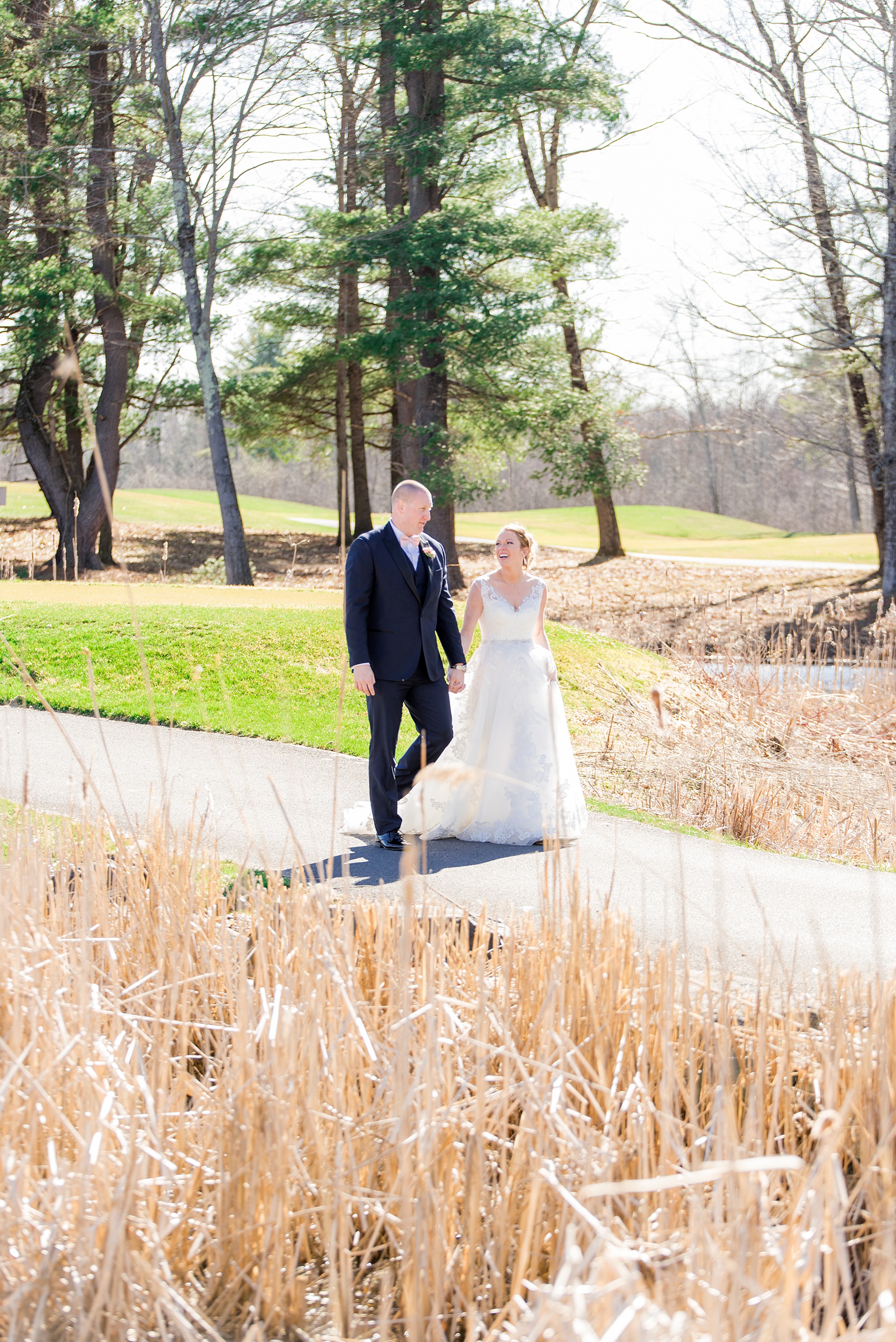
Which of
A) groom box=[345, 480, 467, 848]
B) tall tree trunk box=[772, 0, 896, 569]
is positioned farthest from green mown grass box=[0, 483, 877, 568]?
groom box=[345, 480, 467, 848]

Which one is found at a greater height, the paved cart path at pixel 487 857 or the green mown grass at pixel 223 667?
the green mown grass at pixel 223 667

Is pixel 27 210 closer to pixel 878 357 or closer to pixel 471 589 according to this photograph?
pixel 878 357

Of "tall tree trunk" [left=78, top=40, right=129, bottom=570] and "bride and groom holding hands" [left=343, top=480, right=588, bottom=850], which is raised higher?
"tall tree trunk" [left=78, top=40, right=129, bottom=570]

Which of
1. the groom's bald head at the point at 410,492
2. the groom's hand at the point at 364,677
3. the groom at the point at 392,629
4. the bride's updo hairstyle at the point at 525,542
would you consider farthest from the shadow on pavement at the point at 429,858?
A: the groom's bald head at the point at 410,492

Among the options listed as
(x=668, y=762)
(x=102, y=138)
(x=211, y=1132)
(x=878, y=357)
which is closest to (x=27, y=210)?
(x=102, y=138)

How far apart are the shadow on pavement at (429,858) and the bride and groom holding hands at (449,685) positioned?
0.09 m

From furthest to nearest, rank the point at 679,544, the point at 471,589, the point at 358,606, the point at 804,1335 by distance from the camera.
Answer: the point at 679,544
the point at 471,589
the point at 358,606
the point at 804,1335

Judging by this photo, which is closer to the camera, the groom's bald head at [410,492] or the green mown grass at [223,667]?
Answer: the groom's bald head at [410,492]

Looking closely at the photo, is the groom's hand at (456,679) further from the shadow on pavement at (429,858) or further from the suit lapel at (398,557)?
the shadow on pavement at (429,858)

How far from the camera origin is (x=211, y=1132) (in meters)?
2.59

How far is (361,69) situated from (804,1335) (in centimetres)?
2698

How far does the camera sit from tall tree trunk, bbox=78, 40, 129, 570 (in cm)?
2145

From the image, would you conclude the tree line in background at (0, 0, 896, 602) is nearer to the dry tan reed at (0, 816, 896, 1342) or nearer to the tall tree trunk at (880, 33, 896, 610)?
the tall tree trunk at (880, 33, 896, 610)

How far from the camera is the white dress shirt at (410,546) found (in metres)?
5.95
